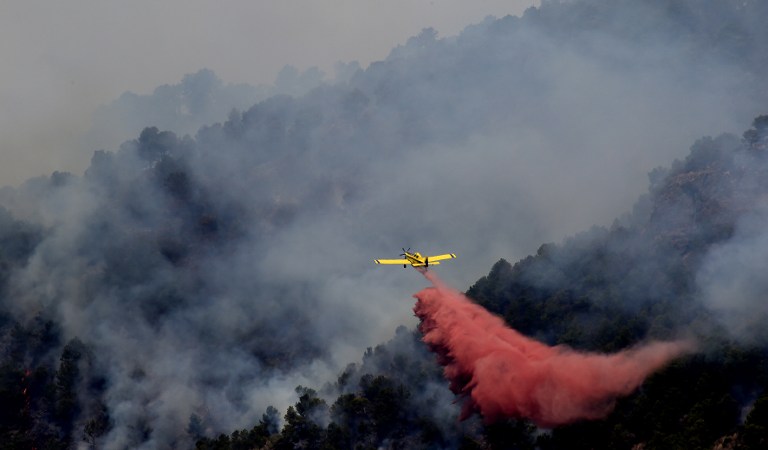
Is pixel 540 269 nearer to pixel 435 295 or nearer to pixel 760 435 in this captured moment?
pixel 435 295

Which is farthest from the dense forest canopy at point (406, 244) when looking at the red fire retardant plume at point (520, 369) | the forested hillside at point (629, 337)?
the red fire retardant plume at point (520, 369)

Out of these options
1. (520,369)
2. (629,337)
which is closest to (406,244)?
(629,337)

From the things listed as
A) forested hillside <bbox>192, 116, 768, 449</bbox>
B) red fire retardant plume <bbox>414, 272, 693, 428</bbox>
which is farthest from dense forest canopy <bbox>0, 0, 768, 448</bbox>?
red fire retardant plume <bbox>414, 272, 693, 428</bbox>

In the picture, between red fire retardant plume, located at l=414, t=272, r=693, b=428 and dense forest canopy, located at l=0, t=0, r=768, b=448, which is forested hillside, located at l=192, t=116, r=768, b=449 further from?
red fire retardant plume, located at l=414, t=272, r=693, b=428

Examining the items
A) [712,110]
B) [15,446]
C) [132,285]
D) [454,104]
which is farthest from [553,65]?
[15,446]

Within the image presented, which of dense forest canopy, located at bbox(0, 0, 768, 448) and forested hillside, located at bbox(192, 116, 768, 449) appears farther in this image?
dense forest canopy, located at bbox(0, 0, 768, 448)

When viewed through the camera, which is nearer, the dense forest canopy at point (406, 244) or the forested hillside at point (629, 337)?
the forested hillside at point (629, 337)

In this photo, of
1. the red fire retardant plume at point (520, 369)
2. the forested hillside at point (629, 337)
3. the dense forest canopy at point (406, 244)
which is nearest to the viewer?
the red fire retardant plume at point (520, 369)

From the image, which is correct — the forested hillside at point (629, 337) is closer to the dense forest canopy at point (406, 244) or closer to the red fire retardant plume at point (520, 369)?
the dense forest canopy at point (406, 244)
